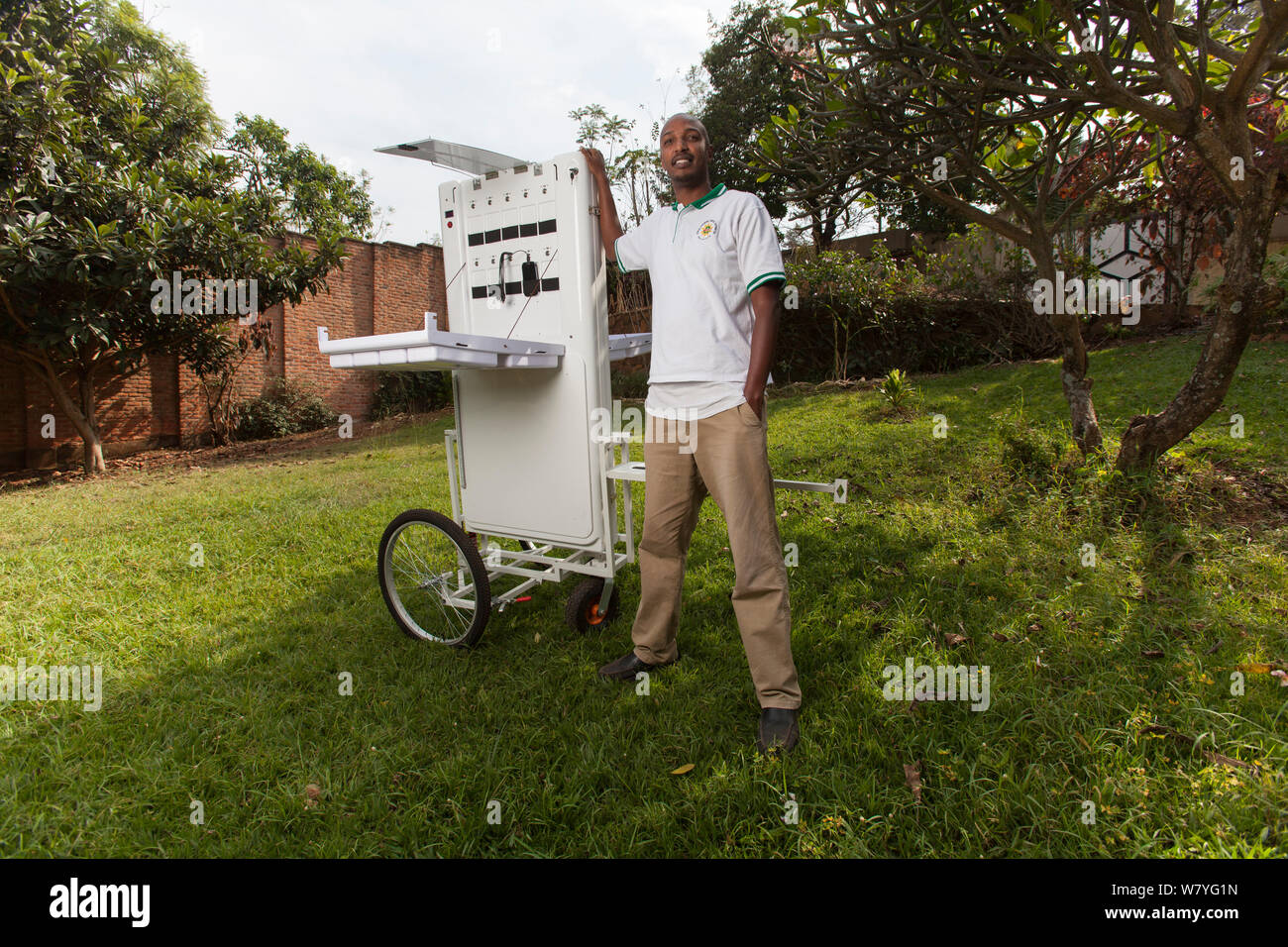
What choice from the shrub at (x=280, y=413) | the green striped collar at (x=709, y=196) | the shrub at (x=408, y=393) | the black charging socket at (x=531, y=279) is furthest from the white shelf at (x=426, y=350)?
the shrub at (x=408, y=393)

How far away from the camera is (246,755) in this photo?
2.14 meters

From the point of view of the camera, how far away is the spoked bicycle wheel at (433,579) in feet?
8.75

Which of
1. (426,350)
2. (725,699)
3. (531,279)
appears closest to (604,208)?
(531,279)

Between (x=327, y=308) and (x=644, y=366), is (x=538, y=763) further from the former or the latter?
(x=327, y=308)

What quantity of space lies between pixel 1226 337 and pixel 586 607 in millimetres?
3360

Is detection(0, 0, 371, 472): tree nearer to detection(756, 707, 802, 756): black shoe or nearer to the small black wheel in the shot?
the small black wheel

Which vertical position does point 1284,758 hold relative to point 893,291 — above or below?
below

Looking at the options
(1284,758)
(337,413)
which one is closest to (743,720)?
(1284,758)

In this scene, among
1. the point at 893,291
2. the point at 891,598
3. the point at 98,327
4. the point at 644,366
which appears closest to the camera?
the point at 891,598

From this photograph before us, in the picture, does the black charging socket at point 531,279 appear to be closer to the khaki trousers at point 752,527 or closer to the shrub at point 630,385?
the khaki trousers at point 752,527

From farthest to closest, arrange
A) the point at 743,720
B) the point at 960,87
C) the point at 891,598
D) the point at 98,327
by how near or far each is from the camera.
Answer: the point at 98,327, the point at 960,87, the point at 891,598, the point at 743,720

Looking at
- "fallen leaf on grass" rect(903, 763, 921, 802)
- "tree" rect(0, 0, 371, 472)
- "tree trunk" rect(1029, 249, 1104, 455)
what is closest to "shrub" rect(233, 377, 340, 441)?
"tree" rect(0, 0, 371, 472)

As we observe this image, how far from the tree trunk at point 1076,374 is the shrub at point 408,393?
955 cm

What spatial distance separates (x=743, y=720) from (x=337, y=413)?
10875mm
